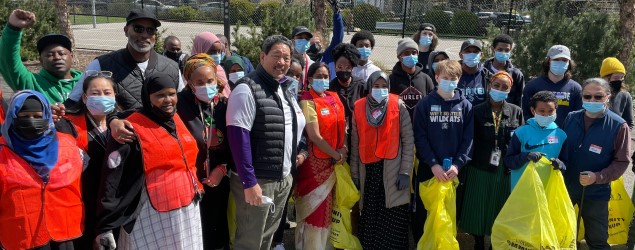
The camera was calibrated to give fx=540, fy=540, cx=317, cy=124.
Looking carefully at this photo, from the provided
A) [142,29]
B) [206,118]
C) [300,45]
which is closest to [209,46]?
[300,45]

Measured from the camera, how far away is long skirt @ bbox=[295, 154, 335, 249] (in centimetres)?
468

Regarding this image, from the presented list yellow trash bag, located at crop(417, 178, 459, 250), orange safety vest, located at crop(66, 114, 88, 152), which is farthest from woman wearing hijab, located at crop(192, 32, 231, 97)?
yellow trash bag, located at crop(417, 178, 459, 250)

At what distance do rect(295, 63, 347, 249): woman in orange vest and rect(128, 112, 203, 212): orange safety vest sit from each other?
1320mm

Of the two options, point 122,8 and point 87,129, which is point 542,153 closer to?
point 87,129

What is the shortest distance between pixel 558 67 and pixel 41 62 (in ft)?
15.0

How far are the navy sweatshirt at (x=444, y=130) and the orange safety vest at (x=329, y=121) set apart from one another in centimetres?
67

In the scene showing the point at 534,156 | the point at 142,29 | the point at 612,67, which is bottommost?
the point at 534,156

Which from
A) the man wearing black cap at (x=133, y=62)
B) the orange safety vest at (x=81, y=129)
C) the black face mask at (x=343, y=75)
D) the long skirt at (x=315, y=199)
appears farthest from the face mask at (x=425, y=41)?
the orange safety vest at (x=81, y=129)

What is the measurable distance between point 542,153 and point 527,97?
4.14 ft

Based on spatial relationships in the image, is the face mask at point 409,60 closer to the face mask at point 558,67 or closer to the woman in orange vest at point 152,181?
the face mask at point 558,67

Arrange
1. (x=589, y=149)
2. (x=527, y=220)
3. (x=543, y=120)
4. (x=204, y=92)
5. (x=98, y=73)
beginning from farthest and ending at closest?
(x=589, y=149), (x=543, y=120), (x=527, y=220), (x=204, y=92), (x=98, y=73)

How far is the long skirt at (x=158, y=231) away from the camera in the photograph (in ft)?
11.1

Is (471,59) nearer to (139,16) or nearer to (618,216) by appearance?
(618,216)

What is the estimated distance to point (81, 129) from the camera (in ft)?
11.7
